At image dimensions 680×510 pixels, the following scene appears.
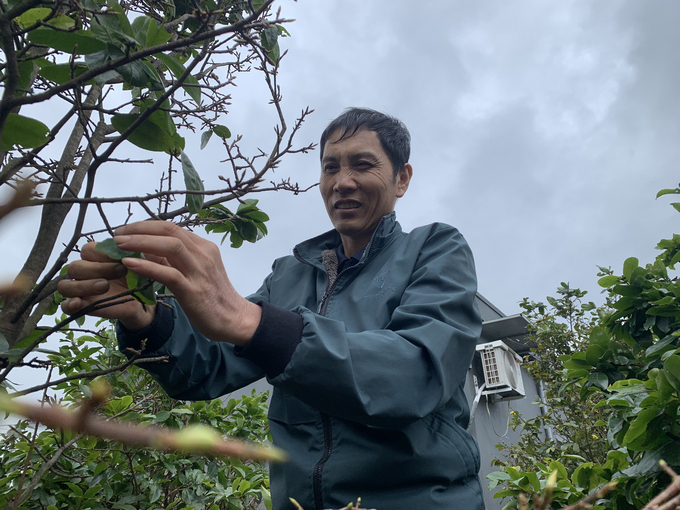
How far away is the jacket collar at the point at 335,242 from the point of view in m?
2.01

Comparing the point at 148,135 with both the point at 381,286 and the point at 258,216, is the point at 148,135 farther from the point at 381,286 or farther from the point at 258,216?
the point at 381,286

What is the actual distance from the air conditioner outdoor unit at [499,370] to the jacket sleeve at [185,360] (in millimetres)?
7103

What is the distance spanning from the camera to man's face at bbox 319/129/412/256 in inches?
86.3

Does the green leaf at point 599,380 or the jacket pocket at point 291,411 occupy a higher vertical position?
the green leaf at point 599,380

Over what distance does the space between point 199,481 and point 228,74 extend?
2131mm

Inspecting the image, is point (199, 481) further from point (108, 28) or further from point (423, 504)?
point (108, 28)

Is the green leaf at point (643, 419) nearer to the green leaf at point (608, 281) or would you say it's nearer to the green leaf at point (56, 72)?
the green leaf at point (608, 281)

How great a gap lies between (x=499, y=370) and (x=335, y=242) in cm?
661

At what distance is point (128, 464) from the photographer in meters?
2.72

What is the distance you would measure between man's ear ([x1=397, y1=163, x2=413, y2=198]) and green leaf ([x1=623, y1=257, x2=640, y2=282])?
142 centimetres

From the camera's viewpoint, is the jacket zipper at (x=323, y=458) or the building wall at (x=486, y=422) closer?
the jacket zipper at (x=323, y=458)

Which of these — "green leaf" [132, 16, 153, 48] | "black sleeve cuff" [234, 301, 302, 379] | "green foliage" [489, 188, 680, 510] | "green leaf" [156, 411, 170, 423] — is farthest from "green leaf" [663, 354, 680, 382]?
"green leaf" [156, 411, 170, 423]

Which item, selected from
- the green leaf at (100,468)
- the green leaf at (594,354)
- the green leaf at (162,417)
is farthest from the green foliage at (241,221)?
the green leaf at (594,354)

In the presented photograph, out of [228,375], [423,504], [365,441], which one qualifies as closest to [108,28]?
[228,375]
